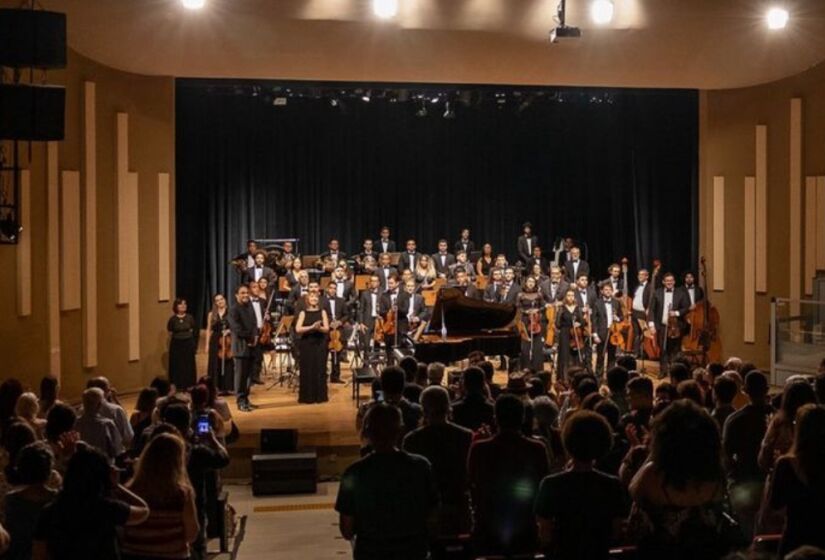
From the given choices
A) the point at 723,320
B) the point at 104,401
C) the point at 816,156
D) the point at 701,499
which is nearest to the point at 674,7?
the point at 816,156

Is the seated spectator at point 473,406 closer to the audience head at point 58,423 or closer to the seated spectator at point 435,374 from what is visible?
the seated spectator at point 435,374

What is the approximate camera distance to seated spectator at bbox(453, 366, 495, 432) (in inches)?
→ 276

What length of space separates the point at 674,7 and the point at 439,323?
500 centimetres

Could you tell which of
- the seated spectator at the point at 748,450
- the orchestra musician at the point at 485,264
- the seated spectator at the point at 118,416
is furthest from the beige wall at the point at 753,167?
the seated spectator at the point at 118,416

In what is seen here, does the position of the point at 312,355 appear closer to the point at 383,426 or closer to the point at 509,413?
the point at 509,413

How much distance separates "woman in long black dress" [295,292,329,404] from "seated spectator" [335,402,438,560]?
10.2 meters

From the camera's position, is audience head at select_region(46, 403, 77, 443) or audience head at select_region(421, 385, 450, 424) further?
audience head at select_region(46, 403, 77, 443)

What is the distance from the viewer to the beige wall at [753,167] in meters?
17.4

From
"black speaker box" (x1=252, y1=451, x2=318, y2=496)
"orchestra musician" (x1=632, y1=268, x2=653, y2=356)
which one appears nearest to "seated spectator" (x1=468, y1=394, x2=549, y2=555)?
"black speaker box" (x1=252, y1=451, x2=318, y2=496)

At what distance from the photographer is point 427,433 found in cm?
585

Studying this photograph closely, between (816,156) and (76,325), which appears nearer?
(76,325)

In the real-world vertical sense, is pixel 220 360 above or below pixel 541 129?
below

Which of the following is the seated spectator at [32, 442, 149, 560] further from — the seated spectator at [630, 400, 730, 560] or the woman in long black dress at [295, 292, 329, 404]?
the woman in long black dress at [295, 292, 329, 404]

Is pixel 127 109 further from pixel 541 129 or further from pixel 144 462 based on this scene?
pixel 144 462
